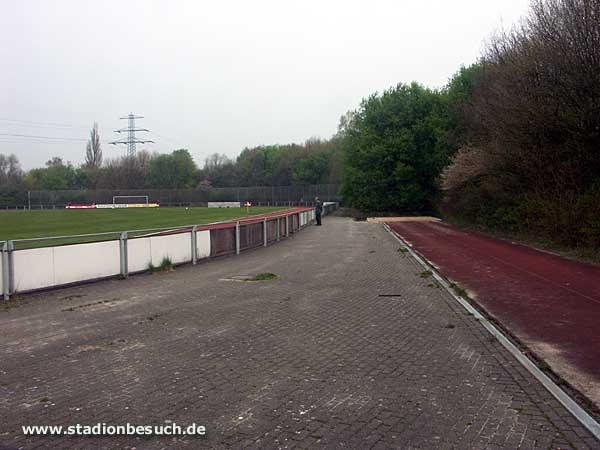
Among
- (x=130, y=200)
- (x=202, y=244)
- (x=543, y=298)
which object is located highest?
(x=130, y=200)

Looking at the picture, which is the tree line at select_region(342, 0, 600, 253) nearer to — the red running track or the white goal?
the red running track

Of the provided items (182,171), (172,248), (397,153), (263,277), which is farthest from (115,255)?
(182,171)

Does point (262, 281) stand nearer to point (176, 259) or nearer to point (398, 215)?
point (176, 259)

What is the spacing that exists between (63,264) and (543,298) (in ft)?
31.2

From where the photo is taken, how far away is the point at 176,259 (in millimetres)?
13914

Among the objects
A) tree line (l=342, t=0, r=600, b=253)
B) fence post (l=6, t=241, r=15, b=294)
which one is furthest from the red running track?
fence post (l=6, t=241, r=15, b=294)

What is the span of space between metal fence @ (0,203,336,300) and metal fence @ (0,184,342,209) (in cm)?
6531

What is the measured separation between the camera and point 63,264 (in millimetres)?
10461

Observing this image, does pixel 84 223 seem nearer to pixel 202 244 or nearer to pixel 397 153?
pixel 202 244

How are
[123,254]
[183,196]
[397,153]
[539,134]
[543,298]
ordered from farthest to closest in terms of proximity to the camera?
1. [183,196]
2. [397,153]
3. [539,134]
4. [123,254]
5. [543,298]

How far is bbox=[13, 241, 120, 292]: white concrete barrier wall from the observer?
9570 millimetres

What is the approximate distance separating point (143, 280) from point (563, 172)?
50.8ft

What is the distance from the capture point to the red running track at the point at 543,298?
225 inches

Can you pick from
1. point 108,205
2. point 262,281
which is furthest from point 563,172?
point 108,205
